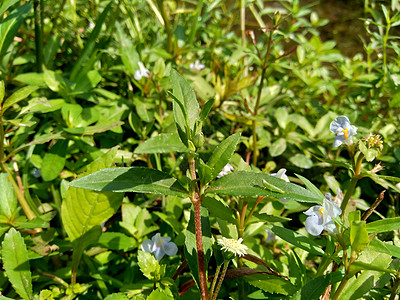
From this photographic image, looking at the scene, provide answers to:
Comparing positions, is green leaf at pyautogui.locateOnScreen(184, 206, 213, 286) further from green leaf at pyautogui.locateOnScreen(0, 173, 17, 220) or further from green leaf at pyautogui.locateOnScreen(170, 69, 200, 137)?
green leaf at pyautogui.locateOnScreen(0, 173, 17, 220)

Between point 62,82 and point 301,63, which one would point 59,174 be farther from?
point 301,63

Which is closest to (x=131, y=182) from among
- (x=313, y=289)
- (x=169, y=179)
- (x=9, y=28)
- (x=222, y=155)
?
(x=169, y=179)

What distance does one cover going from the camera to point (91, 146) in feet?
4.23

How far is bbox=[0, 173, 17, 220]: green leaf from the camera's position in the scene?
0.97 m

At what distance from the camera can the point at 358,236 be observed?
26.3 inches

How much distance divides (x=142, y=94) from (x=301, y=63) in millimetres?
798

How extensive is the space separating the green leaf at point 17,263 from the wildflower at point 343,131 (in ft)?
2.62

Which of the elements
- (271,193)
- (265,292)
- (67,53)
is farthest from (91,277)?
(67,53)

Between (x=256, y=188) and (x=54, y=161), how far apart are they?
2.53 ft

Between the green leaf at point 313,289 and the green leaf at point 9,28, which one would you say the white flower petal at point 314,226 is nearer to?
the green leaf at point 313,289

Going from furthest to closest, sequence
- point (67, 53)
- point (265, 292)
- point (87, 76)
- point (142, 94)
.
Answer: point (67, 53) < point (142, 94) < point (87, 76) < point (265, 292)

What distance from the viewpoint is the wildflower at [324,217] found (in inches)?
28.9

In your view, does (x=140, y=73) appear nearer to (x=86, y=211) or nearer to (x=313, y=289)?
(x=86, y=211)

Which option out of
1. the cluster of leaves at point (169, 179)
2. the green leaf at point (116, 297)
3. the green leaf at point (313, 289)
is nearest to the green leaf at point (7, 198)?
the cluster of leaves at point (169, 179)
